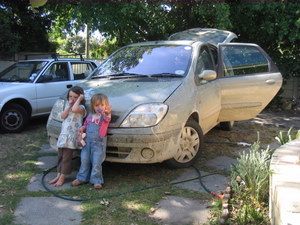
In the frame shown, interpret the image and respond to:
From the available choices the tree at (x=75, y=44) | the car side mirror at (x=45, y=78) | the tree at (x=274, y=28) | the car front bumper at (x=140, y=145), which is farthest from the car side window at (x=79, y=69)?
the tree at (x=75, y=44)

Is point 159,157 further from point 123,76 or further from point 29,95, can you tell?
point 29,95

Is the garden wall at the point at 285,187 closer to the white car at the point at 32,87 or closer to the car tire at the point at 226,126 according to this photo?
the car tire at the point at 226,126

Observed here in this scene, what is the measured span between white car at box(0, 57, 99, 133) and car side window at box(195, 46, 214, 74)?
2155mm

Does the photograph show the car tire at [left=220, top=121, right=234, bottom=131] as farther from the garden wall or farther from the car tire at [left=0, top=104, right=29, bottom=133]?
the car tire at [left=0, top=104, right=29, bottom=133]

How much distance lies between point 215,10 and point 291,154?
22.2 feet

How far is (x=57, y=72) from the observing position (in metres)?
8.07

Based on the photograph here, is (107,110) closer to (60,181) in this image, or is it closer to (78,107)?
(78,107)

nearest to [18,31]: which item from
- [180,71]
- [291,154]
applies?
[180,71]

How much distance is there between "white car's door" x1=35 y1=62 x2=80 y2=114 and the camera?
753 cm

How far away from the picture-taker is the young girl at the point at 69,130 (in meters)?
4.36

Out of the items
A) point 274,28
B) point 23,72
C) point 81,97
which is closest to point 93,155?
point 81,97

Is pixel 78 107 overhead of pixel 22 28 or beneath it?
beneath

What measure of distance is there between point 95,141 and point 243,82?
121 inches

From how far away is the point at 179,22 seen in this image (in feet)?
36.5
